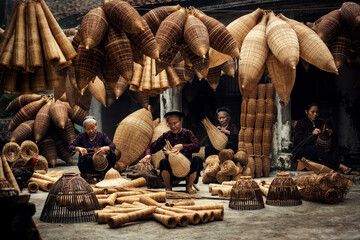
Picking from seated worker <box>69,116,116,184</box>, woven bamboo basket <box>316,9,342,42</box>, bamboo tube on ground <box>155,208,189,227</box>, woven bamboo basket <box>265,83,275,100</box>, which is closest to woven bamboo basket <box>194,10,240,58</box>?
woven bamboo basket <box>316,9,342,42</box>

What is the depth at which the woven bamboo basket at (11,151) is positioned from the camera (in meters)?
10.0

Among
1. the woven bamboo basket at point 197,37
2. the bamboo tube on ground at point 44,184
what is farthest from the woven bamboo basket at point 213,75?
the bamboo tube on ground at point 44,184

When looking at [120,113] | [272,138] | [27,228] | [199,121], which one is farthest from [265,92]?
[27,228]

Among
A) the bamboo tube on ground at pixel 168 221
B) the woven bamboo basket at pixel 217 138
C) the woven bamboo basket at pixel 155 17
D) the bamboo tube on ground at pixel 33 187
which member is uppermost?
the woven bamboo basket at pixel 155 17

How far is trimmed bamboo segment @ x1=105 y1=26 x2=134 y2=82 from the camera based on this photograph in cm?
384

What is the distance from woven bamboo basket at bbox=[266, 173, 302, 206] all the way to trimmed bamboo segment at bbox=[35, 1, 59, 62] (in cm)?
379

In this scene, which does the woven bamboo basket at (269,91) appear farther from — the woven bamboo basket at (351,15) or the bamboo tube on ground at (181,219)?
the bamboo tube on ground at (181,219)

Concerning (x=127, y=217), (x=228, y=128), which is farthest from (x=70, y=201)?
(x=228, y=128)

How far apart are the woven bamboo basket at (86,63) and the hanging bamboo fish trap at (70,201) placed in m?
1.92

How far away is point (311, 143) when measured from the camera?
8.69 m

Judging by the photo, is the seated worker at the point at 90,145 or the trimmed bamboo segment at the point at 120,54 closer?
the trimmed bamboo segment at the point at 120,54

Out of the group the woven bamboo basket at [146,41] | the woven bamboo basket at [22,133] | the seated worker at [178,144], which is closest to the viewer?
the woven bamboo basket at [146,41]

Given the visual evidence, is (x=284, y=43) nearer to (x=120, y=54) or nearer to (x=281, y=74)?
(x=281, y=74)

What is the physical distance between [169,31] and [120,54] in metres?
0.53
